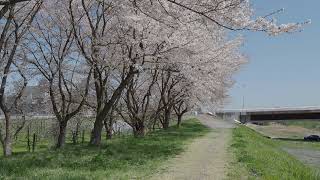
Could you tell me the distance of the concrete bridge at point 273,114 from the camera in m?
94.8

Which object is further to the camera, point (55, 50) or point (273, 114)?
point (273, 114)

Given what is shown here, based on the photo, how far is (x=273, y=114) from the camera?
101125 millimetres

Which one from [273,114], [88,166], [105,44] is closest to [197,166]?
[88,166]

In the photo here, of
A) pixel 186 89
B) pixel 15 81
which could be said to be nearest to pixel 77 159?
pixel 15 81

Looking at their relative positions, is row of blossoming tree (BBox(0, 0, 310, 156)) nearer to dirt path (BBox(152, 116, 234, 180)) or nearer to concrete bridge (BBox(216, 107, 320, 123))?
dirt path (BBox(152, 116, 234, 180))

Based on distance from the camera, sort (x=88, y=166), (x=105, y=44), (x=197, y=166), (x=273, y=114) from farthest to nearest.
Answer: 1. (x=273, y=114)
2. (x=105, y=44)
3. (x=197, y=166)
4. (x=88, y=166)

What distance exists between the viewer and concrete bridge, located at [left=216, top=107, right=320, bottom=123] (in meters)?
94.8

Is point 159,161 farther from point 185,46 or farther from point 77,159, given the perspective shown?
point 185,46

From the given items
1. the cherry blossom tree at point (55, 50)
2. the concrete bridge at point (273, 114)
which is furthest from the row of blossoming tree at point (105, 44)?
the concrete bridge at point (273, 114)

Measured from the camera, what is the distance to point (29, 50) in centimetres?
2683

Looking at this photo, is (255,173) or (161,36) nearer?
(255,173)

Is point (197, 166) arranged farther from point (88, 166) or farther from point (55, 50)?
point (55, 50)

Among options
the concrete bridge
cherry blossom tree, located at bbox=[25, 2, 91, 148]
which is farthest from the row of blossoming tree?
the concrete bridge

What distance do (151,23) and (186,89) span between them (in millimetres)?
18210
